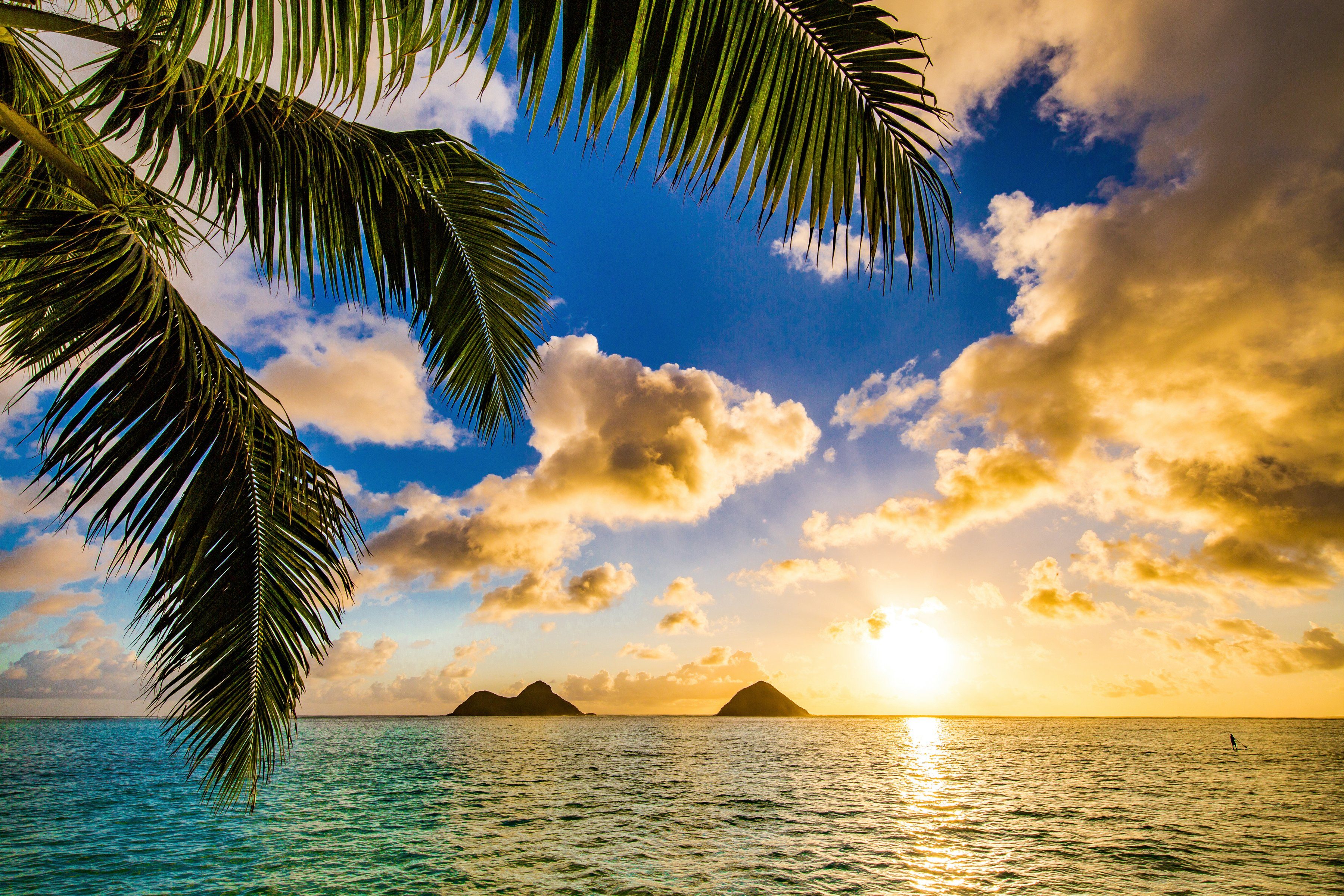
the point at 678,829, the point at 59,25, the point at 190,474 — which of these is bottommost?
the point at 678,829

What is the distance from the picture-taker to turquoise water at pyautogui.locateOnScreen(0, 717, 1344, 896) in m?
12.4

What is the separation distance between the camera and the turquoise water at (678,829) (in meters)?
12.4

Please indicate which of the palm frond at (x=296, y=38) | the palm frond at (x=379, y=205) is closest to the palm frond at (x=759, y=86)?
the palm frond at (x=296, y=38)

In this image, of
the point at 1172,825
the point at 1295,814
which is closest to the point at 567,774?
the point at 1172,825

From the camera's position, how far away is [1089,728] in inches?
5133

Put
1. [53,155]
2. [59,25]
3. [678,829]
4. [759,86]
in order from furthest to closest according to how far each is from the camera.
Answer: [678,829] < [53,155] < [59,25] < [759,86]

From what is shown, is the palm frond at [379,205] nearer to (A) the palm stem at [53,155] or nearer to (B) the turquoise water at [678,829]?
(A) the palm stem at [53,155]

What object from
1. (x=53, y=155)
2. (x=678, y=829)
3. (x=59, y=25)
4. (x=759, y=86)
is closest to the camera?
(x=759, y=86)

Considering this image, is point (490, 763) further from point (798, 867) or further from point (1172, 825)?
point (1172, 825)

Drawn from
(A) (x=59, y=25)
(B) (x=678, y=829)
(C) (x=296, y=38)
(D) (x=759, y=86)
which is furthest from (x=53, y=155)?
(B) (x=678, y=829)

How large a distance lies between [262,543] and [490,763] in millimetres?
41767

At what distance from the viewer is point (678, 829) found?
17.1 m

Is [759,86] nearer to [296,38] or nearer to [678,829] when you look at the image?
[296,38]

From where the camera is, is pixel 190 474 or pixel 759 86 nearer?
pixel 759 86
